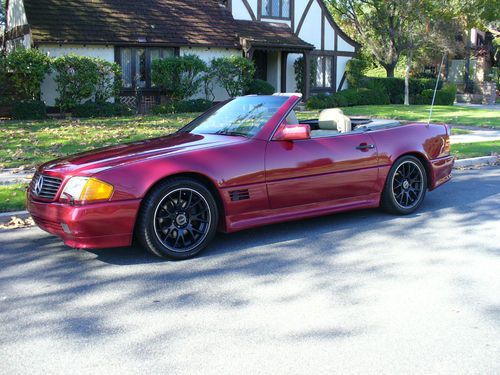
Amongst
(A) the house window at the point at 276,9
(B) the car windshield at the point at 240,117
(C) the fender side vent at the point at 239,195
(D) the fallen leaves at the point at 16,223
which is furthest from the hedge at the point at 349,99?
(C) the fender side vent at the point at 239,195

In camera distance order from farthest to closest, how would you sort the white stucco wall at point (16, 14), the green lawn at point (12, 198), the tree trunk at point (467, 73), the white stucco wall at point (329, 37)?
the tree trunk at point (467, 73)
the white stucco wall at point (329, 37)
the white stucco wall at point (16, 14)
the green lawn at point (12, 198)

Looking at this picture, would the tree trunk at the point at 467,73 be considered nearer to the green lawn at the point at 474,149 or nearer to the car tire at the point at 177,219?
the green lawn at the point at 474,149

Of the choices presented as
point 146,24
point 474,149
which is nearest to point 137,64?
point 146,24

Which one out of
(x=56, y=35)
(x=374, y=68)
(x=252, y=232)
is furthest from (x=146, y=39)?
(x=374, y=68)

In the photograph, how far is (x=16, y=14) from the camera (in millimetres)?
23953

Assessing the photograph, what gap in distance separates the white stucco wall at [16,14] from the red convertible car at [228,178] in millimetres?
18013

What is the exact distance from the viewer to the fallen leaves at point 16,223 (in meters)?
6.78

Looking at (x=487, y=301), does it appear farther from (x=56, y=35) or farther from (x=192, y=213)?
(x=56, y=35)

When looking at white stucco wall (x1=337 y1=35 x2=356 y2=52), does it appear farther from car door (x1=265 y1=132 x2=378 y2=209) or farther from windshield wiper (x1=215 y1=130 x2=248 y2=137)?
windshield wiper (x1=215 y1=130 x2=248 y2=137)

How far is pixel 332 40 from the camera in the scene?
1177 inches

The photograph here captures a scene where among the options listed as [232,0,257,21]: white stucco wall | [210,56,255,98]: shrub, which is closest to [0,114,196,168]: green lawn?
[210,56,255,98]: shrub

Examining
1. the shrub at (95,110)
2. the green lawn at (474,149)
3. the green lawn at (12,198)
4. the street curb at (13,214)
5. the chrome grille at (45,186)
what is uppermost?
the shrub at (95,110)

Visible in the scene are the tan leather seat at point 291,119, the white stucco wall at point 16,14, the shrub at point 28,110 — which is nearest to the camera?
the tan leather seat at point 291,119

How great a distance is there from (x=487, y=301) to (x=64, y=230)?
134 inches
